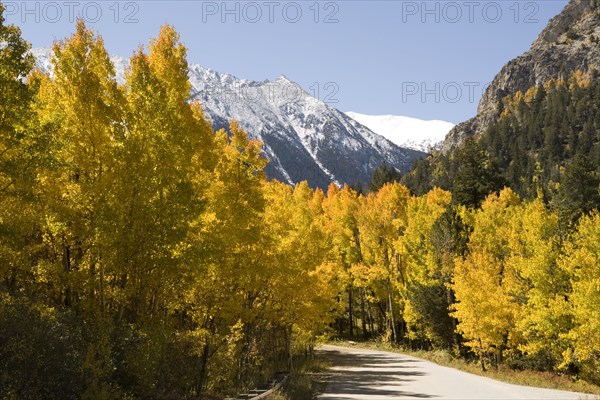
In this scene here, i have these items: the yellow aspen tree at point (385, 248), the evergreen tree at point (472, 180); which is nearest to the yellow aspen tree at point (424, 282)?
the yellow aspen tree at point (385, 248)

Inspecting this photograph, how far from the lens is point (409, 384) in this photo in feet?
76.2

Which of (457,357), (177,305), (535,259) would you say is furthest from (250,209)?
(457,357)

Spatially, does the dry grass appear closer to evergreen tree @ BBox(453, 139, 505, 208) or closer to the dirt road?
the dirt road

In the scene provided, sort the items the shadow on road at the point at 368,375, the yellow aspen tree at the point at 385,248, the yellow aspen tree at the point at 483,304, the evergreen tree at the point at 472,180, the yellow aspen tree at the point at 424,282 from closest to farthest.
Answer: the shadow on road at the point at 368,375, the yellow aspen tree at the point at 483,304, the yellow aspen tree at the point at 424,282, the yellow aspen tree at the point at 385,248, the evergreen tree at the point at 472,180

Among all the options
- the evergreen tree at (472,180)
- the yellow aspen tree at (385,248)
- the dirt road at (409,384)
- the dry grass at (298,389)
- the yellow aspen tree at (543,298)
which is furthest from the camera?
the evergreen tree at (472,180)

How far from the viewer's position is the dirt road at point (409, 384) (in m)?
19.3

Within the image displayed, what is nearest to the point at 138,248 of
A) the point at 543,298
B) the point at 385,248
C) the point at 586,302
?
the point at 586,302

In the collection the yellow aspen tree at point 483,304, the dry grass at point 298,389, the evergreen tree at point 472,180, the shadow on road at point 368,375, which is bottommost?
the shadow on road at point 368,375

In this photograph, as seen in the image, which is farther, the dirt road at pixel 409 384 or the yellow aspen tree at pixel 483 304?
the yellow aspen tree at pixel 483 304

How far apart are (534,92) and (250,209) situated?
7443 inches

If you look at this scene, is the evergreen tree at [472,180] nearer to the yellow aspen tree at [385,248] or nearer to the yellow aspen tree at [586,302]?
the yellow aspen tree at [385,248]

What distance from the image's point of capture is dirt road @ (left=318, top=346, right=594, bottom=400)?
1934 cm

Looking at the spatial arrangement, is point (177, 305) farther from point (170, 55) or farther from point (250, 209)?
point (170, 55)

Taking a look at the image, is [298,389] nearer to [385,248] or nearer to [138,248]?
[138,248]
